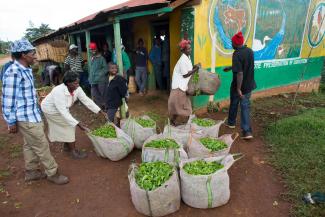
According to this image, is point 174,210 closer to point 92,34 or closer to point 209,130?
point 209,130

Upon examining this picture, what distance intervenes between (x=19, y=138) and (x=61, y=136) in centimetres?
215

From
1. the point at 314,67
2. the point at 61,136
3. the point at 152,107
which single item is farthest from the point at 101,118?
the point at 314,67

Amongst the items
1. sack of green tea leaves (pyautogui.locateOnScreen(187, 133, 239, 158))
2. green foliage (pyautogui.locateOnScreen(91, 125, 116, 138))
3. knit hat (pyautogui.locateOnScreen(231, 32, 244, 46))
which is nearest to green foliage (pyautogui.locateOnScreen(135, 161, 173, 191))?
sack of green tea leaves (pyautogui.locateOnScreen(187, 133, 239, 158))

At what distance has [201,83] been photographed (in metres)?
4.99

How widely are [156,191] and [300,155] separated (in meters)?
2.73

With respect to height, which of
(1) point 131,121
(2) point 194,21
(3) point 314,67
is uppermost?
(2) point 194,21

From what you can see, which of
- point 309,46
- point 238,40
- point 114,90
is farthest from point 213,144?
point 309,46

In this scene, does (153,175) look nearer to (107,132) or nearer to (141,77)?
(107,132)

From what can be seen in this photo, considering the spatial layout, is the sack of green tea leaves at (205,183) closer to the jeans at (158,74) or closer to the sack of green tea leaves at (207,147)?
the sack of green tea leaves at (207,147)

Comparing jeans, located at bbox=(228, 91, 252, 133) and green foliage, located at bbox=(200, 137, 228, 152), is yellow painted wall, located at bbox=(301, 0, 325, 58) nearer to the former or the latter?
jeans, located at bbox=(228, 91, 252, 133)

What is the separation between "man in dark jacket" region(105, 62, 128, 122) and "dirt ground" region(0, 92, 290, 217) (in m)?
0.90

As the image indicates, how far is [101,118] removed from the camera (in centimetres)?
663

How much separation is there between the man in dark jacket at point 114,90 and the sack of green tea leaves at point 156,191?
2.06 m

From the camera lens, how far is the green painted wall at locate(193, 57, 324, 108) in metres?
6.66
